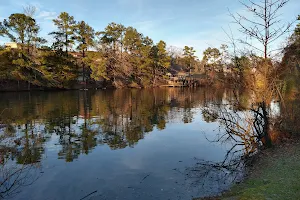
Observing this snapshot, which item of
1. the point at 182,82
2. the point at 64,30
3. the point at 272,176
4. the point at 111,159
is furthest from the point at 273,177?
the point at 182,82

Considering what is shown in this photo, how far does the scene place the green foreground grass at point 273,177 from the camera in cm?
415

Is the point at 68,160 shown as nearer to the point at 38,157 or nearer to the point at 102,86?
the point at 38,157

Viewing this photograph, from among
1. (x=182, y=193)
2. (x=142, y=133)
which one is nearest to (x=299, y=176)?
(x=182, y=193)

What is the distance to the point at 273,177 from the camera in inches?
203

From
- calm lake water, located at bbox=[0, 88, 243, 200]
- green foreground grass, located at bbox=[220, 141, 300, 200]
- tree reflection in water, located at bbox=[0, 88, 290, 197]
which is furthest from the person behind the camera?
tree reflection in water, located at bbox=[0, 88, 290, 197]

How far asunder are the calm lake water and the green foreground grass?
1.88 ft

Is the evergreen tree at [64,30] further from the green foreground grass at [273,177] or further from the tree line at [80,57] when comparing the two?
the green foreground grass at [273,177]

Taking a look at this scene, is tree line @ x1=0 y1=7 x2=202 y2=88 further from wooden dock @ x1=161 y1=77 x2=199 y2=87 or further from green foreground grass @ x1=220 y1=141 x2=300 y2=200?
green foreground grass @ x1=220 y1=141 x2=300 y2=200

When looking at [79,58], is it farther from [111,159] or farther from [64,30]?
[111,159]

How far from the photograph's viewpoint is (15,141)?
30.7ft

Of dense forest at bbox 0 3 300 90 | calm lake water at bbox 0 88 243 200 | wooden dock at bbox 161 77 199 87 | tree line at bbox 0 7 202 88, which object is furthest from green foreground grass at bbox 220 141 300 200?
wooden dock at bbox 161 77 199 87

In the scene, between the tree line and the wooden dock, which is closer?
the tree line

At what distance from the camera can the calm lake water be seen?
554 cm

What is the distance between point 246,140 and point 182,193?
3827 mm
